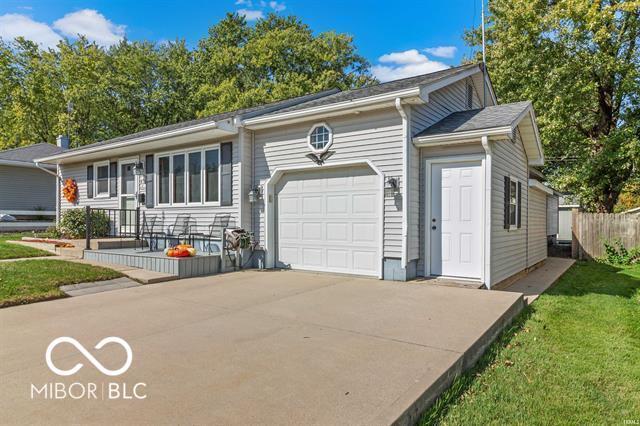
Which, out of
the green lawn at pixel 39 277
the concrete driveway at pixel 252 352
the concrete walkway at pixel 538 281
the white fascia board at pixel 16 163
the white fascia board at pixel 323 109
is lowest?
the concrete walkway at pixel 538 281

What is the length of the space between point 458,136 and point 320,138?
8.37ft

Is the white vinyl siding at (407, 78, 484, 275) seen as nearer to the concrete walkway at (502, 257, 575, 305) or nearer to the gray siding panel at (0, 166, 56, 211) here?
the concrete walkway at (502, 257, 575, 305)

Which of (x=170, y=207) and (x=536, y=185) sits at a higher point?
(x=536, y=185)

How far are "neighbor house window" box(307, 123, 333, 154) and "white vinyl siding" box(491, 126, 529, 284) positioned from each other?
288 cm

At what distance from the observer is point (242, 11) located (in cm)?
2838

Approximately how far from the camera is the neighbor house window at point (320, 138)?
7301 mm

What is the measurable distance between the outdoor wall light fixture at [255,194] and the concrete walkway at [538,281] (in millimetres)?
5185

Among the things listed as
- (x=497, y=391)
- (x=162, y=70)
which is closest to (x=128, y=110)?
(x=162, y=70)

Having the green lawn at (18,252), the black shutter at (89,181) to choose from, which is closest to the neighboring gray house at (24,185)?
the black shutter at (89,181)

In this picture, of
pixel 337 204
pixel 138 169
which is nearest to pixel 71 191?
pixel 138 169

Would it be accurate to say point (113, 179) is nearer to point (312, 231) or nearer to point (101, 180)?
point (101, 180)

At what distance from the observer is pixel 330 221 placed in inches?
296

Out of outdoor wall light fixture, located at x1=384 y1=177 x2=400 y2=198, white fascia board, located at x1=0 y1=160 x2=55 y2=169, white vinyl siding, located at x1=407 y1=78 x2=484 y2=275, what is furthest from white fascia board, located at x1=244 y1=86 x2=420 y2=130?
white fascia board, located at x1=0 y1=160 x2=55 y2=169

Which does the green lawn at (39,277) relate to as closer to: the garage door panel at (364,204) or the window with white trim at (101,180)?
the garage door panel at (364,204)
